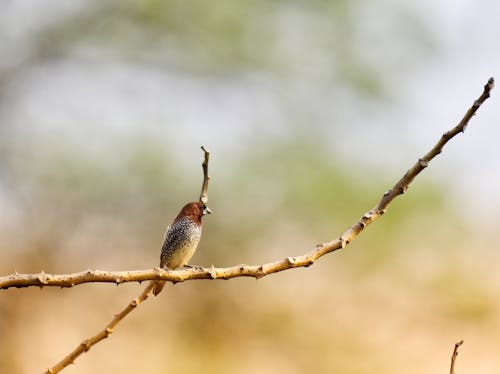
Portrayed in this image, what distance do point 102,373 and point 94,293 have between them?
26.8 inches

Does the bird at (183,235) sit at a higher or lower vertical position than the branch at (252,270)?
higher

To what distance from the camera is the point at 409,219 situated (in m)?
8.37

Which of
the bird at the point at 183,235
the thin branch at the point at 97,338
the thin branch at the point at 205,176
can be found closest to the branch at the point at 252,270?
the thin branch at the point at 97,338

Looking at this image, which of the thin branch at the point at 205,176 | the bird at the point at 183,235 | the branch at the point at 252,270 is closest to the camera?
the branch at the point at 252,270

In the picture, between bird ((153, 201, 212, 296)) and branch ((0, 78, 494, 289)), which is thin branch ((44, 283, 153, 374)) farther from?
bird ((153, 201, 212, 296))

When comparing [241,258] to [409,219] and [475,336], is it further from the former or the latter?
[475,336]

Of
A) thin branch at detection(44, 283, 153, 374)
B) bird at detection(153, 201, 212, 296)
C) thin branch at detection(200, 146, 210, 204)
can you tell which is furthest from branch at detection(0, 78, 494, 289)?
bird at detection(153, 201, 212, 296)

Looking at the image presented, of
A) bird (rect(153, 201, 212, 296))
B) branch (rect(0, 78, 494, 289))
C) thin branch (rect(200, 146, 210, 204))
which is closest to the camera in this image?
branch (rect(0, 78, 494, 289))

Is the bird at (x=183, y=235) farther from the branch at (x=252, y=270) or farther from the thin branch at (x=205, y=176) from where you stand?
the branch at (x=252, y=270)

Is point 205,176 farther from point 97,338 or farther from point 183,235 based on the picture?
point 183,235

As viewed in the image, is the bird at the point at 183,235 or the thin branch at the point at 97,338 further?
the bird at the point at 183,235

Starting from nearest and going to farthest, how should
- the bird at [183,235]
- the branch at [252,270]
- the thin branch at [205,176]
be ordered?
the branch at [252,270] < the thin branch at [205,176] < the bird at [183,235]

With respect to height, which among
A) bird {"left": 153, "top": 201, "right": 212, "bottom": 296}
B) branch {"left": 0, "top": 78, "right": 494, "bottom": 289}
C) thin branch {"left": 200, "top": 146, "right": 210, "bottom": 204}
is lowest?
branch {"left": 0, "top": 78, "right": 494, "bottom": 289}

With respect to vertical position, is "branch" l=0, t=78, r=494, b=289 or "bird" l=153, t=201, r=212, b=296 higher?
"bird" l=153, t=201, r=212, b=296
